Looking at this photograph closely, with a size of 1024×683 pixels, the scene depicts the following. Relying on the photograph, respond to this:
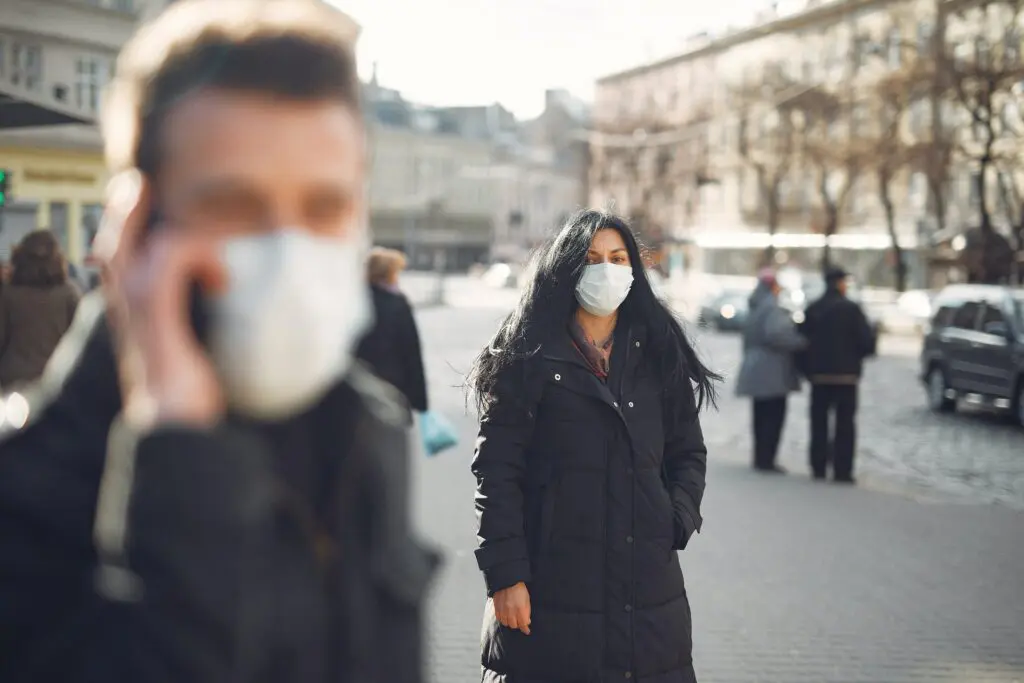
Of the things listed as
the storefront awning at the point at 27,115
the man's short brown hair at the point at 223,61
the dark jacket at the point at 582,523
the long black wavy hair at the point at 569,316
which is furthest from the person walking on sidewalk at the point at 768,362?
the man's short brown hair at the point at 223,61

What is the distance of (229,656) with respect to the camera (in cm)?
124

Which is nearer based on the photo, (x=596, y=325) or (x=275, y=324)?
(x=275, y=324)

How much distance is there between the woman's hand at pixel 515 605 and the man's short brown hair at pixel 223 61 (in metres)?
2.63

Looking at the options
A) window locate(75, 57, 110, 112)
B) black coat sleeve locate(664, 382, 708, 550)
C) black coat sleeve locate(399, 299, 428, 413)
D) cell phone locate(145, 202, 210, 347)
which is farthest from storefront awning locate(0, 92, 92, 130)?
window locate(75, 57, 110, 112)

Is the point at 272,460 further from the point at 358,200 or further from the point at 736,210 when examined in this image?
the point at 736,210

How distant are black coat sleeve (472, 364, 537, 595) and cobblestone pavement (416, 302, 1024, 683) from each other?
0.47m

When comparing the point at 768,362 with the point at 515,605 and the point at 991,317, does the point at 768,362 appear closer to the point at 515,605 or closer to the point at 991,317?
the point at 991,317

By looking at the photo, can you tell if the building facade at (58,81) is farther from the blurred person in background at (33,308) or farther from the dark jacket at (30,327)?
the dark jacket at (30,327)

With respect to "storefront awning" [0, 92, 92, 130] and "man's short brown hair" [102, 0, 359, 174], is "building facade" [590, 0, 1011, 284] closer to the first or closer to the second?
"storefront awning" [0, 92, 92, 130]

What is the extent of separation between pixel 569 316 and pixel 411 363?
529cm

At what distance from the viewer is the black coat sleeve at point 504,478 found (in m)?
3.85

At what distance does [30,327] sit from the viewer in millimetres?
8422

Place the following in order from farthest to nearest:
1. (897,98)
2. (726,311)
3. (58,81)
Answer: (726,311) → (897,98) → (58,81)

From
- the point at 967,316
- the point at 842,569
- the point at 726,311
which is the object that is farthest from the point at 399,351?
the point at 726,311
